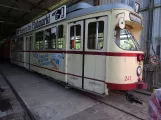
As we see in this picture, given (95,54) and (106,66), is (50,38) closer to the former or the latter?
(95,54)

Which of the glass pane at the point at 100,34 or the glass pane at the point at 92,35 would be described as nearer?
the glass pane at the point at 100,34

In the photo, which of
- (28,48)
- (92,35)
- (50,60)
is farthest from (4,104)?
Result: (28,48)

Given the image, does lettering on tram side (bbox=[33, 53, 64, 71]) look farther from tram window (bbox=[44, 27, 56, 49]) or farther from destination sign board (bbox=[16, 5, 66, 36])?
destination sign board (bbox=[16, 5, 66, 36])

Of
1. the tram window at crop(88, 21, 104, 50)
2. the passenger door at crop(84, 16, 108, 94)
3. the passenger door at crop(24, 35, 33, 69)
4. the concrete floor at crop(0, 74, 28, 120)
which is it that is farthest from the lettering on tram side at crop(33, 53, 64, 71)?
the concrete floor at crop(0, 74, 28, 120)

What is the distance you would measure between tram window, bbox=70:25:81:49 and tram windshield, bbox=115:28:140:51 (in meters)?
1.29

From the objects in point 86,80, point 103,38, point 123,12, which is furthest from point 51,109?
point 123,12

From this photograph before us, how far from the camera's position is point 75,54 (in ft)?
15.4

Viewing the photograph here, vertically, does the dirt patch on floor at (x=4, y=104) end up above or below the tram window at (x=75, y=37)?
below

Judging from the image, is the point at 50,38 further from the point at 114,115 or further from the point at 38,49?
the point at 114,115

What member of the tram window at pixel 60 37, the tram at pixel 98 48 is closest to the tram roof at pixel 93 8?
the tram at pixel 98 48

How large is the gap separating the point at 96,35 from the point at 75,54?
1.03m

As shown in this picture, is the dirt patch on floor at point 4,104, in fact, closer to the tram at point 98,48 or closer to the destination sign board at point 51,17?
the tram at point 98,48

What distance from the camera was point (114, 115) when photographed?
3.40 metres

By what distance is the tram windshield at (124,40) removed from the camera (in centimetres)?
380
